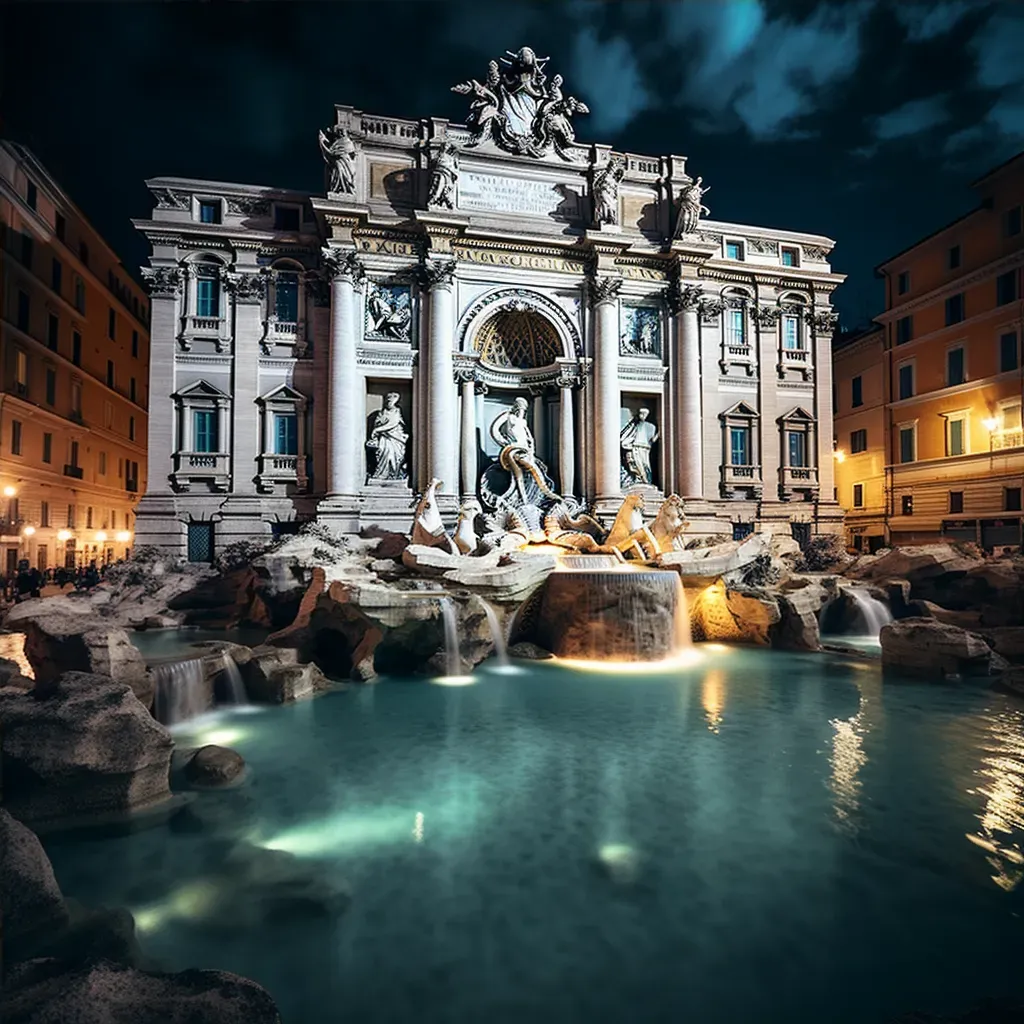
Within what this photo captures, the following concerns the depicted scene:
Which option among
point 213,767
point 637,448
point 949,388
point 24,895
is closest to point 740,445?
point 637,448

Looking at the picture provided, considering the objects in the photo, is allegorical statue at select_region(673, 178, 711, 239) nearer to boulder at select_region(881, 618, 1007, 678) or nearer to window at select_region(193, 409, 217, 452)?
boulder at select_region(881, 618, 1007, 678)

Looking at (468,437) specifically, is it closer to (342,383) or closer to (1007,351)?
(342,383)

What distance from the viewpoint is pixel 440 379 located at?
16.1 metres

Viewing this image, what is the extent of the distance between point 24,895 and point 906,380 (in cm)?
2833

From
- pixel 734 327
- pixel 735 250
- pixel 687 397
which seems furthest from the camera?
pixel 735 250

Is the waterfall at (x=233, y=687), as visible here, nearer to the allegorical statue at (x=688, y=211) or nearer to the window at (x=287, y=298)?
the window at (x=287, y=298)

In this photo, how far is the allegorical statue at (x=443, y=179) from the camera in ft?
51.8

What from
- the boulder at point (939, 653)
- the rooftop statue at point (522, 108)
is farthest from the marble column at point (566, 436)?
the boulder at point (939, 653)

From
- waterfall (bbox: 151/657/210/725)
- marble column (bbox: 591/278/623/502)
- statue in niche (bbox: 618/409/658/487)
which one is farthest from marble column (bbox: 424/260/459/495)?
waterfall (bbox: 151/657/210/725)

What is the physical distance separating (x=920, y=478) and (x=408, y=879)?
25225 mm

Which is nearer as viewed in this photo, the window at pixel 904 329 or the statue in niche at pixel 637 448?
the statue in niche at pixel 637 448

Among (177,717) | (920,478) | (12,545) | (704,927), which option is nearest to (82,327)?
(12,545)

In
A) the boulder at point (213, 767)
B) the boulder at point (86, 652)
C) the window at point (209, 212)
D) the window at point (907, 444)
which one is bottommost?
the boulder at point (213, 767)

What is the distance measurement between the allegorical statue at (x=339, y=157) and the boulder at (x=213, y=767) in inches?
614
